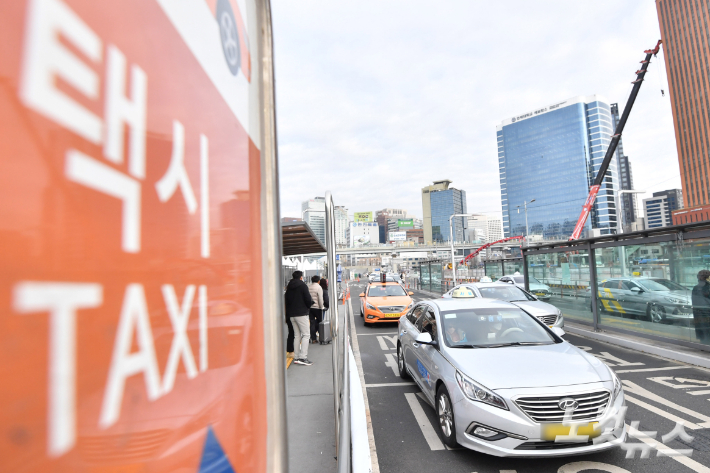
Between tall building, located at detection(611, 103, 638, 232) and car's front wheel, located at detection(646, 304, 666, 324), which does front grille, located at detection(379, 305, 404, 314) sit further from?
tall building, located at detection(611, 103, 638, 232)

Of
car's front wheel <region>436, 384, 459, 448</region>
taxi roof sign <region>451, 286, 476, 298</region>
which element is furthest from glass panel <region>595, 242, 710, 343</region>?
car's front wheel <region>436, 384, 459, 448</region>

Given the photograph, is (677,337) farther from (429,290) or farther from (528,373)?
(429,290)

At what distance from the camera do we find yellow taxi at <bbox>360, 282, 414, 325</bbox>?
12.9m

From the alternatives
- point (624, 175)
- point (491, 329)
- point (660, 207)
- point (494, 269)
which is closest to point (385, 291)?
point (491, 329)

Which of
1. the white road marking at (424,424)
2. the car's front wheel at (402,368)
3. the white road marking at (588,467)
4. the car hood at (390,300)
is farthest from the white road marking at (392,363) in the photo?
the car hood at (390,300)

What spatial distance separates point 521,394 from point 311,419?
8.14 feet

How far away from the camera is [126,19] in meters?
0.59

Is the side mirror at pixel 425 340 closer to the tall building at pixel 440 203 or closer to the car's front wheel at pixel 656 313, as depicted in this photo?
the car's front wheel at pixel 656 313

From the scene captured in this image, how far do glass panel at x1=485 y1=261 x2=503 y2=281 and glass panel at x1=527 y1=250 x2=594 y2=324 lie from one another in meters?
8.21

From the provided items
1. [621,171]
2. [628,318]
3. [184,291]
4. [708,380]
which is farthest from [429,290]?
[621,171]

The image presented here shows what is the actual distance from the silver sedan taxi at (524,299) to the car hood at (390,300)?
2.04m

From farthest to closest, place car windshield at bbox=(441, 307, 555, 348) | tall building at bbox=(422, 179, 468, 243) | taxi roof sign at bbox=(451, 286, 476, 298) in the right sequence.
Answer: tall building at bbox=(422, 179, 468, 243) → taxi roof sign at bbox=(451, 286, 476, 298) → car windshield at bbox=(441, 307, 555, 348)

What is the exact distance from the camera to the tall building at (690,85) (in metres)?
72.6

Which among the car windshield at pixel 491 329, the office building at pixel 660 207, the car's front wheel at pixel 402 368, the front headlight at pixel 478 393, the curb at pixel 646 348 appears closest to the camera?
the front headlight at pixel 478 393
